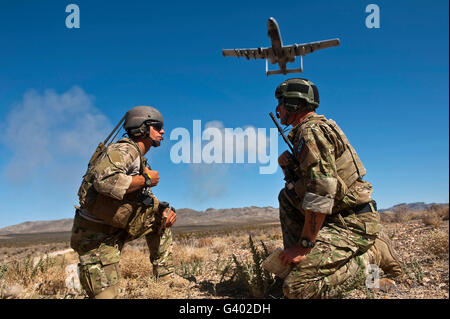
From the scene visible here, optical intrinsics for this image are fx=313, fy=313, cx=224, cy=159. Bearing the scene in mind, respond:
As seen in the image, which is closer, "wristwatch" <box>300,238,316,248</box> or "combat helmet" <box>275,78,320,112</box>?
"wristwatch" <box>300,238,316,248</box>

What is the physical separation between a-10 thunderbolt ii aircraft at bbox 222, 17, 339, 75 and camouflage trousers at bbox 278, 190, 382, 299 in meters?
24.5

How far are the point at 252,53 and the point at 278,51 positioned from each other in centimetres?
261

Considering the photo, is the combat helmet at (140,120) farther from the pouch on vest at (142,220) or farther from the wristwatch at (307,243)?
the wristwatch at (307,243)

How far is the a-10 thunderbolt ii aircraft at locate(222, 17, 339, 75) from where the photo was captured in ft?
85.3

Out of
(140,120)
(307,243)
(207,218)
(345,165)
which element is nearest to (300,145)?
(345,165)

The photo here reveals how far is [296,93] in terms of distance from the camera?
363 cm

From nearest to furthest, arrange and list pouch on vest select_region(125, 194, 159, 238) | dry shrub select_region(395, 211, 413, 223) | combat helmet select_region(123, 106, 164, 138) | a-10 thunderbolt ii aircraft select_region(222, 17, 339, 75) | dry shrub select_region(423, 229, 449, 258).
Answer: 1. pouch on vest select_region(125, 194, 159, 238)
2. combat helmet select_region(123, 106, 164, 138)
3. dry shrub select_region(423, 229, 449, 258)
4. dry shrub select_region(395, 211, 413, 223)
5. a-10 thunderbolt ii aircraft select_region(222, 17, 339, 75)

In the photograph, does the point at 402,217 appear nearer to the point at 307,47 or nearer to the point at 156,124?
the point at 156,124

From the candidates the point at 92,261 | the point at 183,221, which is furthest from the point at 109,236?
the point at 183,221

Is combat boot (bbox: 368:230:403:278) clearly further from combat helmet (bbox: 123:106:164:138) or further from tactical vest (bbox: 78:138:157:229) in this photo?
combat helmet (bbox: 123:106:164:138)

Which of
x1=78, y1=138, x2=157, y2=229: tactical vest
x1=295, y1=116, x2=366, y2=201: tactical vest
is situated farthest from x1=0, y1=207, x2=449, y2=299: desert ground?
x1=295, y1=116, x2=366, y2=201: tactical vest

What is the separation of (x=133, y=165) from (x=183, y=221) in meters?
109

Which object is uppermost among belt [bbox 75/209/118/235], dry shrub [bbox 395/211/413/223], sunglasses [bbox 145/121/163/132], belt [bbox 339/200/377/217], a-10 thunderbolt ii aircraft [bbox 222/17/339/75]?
a-10 thunderbolt ii aircraft [bbox 222/17/339/75]

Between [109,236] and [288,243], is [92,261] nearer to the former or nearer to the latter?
[109,236]
